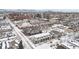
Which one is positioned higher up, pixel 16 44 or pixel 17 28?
pixel 17 28

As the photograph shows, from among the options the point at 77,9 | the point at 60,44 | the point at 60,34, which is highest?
the point at 77,9
